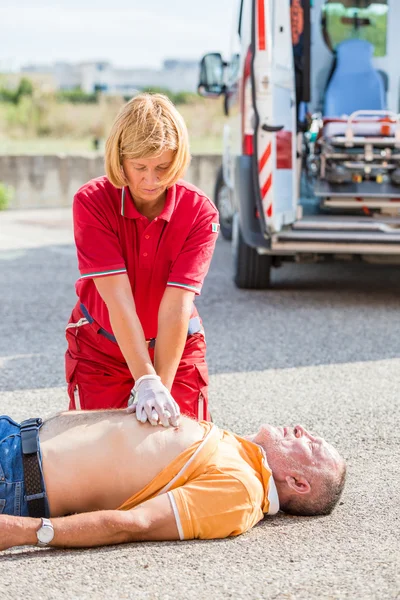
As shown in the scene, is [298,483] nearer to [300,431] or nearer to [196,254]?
[300,431]

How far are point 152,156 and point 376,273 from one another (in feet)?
→ 22.9

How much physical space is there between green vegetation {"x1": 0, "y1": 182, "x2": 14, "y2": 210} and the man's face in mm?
13969

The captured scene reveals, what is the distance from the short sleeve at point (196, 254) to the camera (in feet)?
12.2

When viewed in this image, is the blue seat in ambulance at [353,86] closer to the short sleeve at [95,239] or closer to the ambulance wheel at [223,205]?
the ambulance wheel at [223,205]

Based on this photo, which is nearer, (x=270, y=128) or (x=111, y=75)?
(x=270, y=128)

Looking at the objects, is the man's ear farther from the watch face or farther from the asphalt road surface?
the watch face

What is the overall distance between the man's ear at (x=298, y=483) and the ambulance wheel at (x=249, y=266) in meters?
5.04

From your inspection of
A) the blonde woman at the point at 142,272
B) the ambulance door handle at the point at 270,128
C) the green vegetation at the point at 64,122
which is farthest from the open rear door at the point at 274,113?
the green vegetation at the point at 64,122

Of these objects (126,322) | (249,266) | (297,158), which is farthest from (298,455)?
(249,266)

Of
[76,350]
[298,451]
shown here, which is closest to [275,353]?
[76,350]

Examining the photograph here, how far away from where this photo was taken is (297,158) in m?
7.72

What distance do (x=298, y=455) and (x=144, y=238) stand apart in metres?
1.05

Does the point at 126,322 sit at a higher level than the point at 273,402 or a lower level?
higher

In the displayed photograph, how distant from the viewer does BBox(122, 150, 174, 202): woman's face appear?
3453mm
